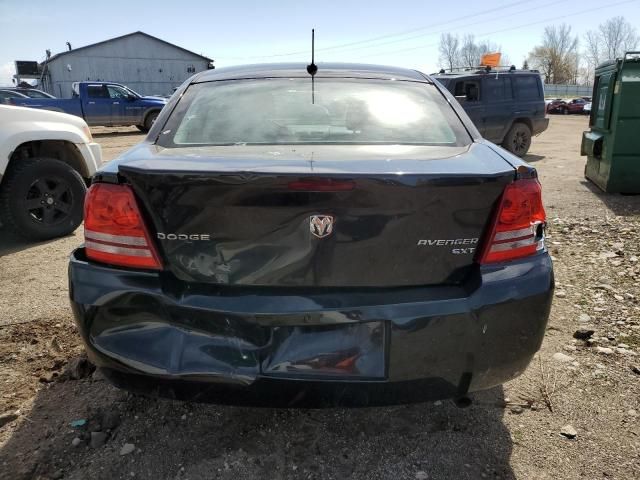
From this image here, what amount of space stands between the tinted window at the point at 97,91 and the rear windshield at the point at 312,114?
61.3ft

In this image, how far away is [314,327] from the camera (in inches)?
68.7

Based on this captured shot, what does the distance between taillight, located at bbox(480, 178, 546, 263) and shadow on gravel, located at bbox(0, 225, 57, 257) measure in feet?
15.7

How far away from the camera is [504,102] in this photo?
12195 mm

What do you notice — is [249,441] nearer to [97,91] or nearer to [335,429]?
[335,429]

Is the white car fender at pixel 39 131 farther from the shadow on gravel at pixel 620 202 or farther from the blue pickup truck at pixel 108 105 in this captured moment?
the blue pickup truck at pixel 108 105

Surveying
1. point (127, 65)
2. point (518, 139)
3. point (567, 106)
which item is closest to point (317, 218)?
point (518, 139)

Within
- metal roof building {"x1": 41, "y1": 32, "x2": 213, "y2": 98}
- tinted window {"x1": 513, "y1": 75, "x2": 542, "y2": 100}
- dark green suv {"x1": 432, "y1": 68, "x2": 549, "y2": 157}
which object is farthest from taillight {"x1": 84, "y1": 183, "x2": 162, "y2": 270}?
metal roof building {"x1": 41, "y1": 32, "x2": 213, "y2": 98}

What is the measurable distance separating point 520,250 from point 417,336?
535 mm

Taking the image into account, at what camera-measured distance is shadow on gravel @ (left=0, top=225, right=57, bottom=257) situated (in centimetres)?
499

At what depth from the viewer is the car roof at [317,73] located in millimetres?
2822

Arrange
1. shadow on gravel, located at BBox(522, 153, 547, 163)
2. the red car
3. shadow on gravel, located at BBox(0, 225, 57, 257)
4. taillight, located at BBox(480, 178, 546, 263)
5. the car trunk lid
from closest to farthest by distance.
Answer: the car trunk lid < taillight, located at BBox(480, 178, 546, 263) < shadow on gravel, located at BBox(0, 225, 57, 257) < shadow on gravel, located at BBox(522, 153, 547, 163) < the red car

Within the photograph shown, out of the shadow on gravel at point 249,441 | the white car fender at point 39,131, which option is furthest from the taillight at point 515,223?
the white car fender at point 39,131

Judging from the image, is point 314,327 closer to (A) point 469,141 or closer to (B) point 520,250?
(B) point 520,250

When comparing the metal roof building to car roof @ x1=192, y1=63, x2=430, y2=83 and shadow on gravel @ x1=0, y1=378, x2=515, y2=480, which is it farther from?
shadow on gravel @ x1=0, y1=378, x2=515, y2=480
